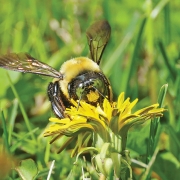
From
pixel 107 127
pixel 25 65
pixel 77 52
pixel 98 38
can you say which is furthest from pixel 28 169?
pixel 77 52

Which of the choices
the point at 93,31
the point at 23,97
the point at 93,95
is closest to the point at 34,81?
the point at 23,97

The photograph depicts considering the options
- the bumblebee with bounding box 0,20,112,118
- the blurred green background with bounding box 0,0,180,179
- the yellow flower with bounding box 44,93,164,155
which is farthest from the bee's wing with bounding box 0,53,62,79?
the yellow flower with bounding box 44,93,164,155

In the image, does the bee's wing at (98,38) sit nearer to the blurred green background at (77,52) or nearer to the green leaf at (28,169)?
the blurred green background at (77,52)

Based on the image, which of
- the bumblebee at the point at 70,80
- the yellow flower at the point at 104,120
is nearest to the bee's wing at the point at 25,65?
the bumblebee at the point at 70,80

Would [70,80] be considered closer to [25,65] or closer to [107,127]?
[25,65]

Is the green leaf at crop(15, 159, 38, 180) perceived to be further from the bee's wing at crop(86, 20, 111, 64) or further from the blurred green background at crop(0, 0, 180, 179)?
the bee's wing at crop(86, 20, 111, 64)

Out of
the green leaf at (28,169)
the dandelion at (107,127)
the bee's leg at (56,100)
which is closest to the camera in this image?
the dandelion at (107,127)
